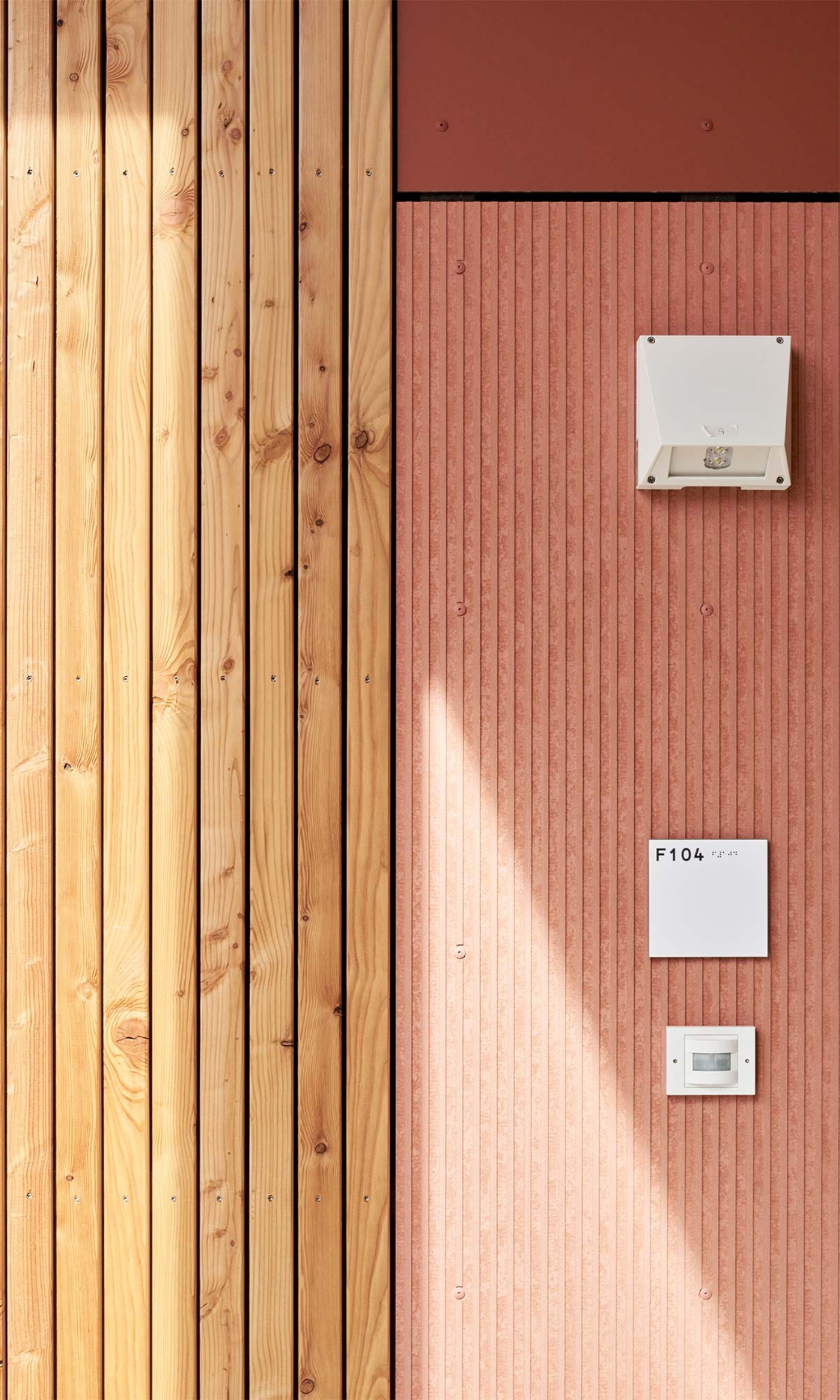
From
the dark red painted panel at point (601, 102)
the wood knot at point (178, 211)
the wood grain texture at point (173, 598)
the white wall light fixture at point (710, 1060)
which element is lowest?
the white wall light fixture at point (710, 1060)

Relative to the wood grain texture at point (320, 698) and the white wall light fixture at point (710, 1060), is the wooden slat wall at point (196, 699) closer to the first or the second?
the wood grain texture at point (320, 698)

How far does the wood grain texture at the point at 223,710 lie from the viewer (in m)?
1.28

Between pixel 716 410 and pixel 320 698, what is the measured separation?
2.05 feet

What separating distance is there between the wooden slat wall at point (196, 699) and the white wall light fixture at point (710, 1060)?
1.25ft

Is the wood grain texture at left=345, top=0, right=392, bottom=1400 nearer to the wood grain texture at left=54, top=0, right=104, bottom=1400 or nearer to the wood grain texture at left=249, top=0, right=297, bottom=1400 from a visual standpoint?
the wood grain texture at left=249, top=0, right=297, bottom=1400

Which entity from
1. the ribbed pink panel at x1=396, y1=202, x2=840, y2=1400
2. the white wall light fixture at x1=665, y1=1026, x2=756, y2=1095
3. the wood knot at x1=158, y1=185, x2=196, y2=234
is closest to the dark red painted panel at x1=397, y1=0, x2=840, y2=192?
the ribbed pink panel at x1=396, y1=202, x2=840, y2=1400

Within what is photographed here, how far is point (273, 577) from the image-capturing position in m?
1.30

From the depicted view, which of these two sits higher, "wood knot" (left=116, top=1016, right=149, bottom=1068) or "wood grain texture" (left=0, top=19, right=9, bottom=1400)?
"wood grain texture" (left=0, top=19, right=9, bottom=1400)

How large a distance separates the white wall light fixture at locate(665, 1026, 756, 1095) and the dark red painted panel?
112 cm

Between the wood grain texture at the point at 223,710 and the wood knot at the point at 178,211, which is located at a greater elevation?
the wood knot at the point at 178,211

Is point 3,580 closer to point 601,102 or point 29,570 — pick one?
point 29,570

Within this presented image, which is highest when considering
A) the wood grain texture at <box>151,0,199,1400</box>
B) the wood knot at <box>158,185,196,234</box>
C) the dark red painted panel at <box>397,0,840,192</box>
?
the dark red painted panel at <box>397,0,840,192</box>

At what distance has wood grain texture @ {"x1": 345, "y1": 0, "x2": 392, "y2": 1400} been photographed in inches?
50.0

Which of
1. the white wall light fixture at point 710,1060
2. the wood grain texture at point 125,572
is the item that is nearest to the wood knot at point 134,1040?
the wood grain texture at point 125,572
